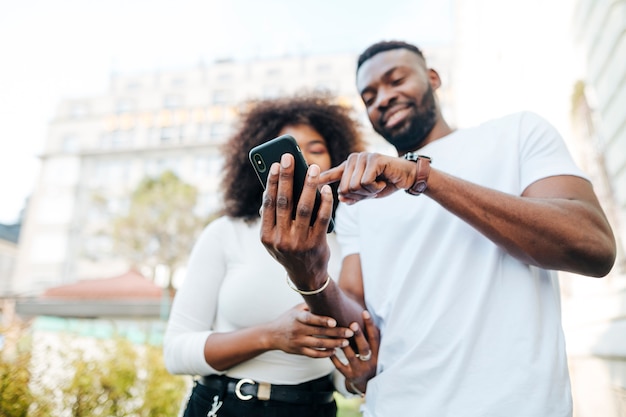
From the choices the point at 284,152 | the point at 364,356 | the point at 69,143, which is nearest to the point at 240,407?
the point at 364,356

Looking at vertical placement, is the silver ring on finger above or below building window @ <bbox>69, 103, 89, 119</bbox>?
below

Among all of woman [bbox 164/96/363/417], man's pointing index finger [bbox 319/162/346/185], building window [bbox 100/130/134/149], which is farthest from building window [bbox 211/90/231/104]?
man's pointing index finger [bbox 319/162/346/185]

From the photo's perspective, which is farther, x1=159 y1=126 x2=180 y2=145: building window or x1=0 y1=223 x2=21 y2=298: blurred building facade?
x1=0 y1=223 x2=21 y2=298: blurred building facade

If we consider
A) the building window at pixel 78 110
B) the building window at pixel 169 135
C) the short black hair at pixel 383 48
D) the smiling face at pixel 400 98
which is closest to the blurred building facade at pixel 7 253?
the building window at pixel 78 110

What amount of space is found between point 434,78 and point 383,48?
1.05 ft

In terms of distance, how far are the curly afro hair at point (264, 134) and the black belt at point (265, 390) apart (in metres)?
0.84

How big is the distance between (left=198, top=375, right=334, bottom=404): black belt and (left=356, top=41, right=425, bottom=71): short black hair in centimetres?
159

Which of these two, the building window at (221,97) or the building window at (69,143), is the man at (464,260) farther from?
the building window at (69,143)

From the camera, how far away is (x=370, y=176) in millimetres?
1203

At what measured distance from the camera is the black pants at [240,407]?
1.70 metres

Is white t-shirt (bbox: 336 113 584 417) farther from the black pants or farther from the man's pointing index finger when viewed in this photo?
the man's pointing index finger

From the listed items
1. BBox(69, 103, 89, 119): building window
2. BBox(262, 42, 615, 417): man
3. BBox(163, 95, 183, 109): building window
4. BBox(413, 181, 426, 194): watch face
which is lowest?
BBox(262, 42, 615, 417): man

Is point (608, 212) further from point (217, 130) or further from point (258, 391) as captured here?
point (217, 130)

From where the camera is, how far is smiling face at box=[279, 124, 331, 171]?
229cm
